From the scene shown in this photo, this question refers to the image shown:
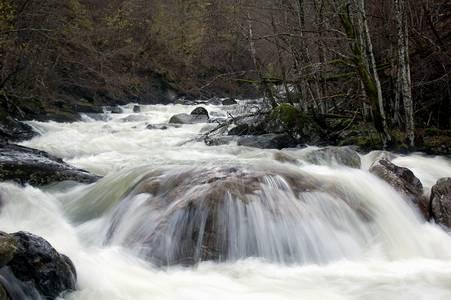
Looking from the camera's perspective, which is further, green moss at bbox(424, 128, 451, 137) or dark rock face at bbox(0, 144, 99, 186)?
green moss at bbox(424, 128, 451, 137)

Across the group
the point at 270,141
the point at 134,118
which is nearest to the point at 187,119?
the point at 134,118

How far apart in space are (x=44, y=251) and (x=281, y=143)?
799cm

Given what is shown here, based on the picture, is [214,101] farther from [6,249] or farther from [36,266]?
[6,249]

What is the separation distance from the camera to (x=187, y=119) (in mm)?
18688

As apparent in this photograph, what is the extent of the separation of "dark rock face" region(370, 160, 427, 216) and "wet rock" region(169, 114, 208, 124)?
11.3 meters

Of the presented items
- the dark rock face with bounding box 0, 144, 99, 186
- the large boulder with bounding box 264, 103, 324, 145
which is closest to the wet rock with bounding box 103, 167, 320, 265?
the dark rock face with bounding box 0, 144, 99, 186

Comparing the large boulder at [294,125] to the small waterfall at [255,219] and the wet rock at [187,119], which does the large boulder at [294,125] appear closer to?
the small waterfall at [255,219]

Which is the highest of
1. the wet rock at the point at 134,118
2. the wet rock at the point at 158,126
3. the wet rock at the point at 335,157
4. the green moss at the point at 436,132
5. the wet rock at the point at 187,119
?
the wet rock at the point at 134,118

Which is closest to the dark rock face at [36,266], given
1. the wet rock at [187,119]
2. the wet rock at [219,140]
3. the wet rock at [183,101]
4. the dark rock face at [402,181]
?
the dark rock face at [402,181]

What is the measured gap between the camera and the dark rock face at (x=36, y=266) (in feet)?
13.0

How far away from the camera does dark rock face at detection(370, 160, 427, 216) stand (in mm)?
7105

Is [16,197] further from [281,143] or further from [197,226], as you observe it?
[281,143]

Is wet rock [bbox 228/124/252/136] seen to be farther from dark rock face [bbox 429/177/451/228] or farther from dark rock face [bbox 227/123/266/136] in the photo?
dark rock face [bbox 429/177/451/228]

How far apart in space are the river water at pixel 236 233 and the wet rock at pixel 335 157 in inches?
30.9
